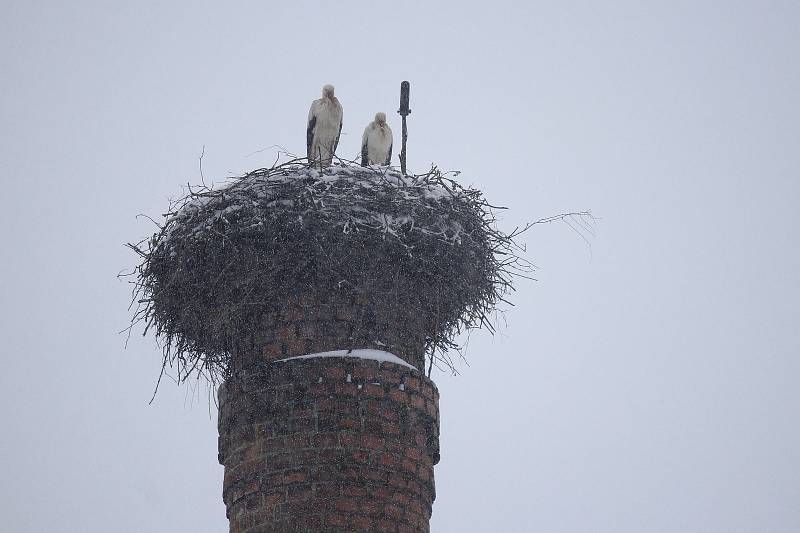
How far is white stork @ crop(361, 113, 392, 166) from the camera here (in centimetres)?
1540

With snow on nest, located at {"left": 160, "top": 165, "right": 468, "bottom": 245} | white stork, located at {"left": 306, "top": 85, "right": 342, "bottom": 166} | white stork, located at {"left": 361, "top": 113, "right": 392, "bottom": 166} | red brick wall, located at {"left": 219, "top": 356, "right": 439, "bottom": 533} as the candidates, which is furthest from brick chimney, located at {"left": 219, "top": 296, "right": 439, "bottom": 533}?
white stork, located at {"left": 306, "top": 85, "right": 342, "bottom": 166}

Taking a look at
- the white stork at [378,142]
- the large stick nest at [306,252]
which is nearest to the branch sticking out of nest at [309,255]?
the large stick nest at [306,252]

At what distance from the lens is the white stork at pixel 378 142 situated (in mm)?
15398

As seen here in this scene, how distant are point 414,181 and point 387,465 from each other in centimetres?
267

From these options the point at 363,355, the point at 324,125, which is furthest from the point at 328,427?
the point at 324,125

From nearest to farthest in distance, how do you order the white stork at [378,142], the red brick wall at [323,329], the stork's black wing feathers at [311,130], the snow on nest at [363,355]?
the snow on nest at [363,355] < the red brick wall at [323,329] < the white stork at [378,142] < the stork's black wing feathers at [311,130]

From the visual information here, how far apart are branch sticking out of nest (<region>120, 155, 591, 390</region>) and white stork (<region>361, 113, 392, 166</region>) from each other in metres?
6.02

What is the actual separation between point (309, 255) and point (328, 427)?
129 centimetres

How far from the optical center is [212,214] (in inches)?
339

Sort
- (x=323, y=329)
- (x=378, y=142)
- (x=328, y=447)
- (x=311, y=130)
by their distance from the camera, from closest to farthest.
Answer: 1. (x=328, y=447)
2. (x=323, y=329)
3. (x=378, y=142)
4. (x=311, y=130)

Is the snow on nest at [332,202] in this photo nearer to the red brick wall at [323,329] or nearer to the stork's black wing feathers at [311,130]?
the red brick wall at [323,329]

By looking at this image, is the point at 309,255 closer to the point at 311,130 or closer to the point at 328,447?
the point at 328,447

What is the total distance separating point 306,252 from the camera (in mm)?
8141

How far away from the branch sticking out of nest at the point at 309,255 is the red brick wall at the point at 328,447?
0.53m
